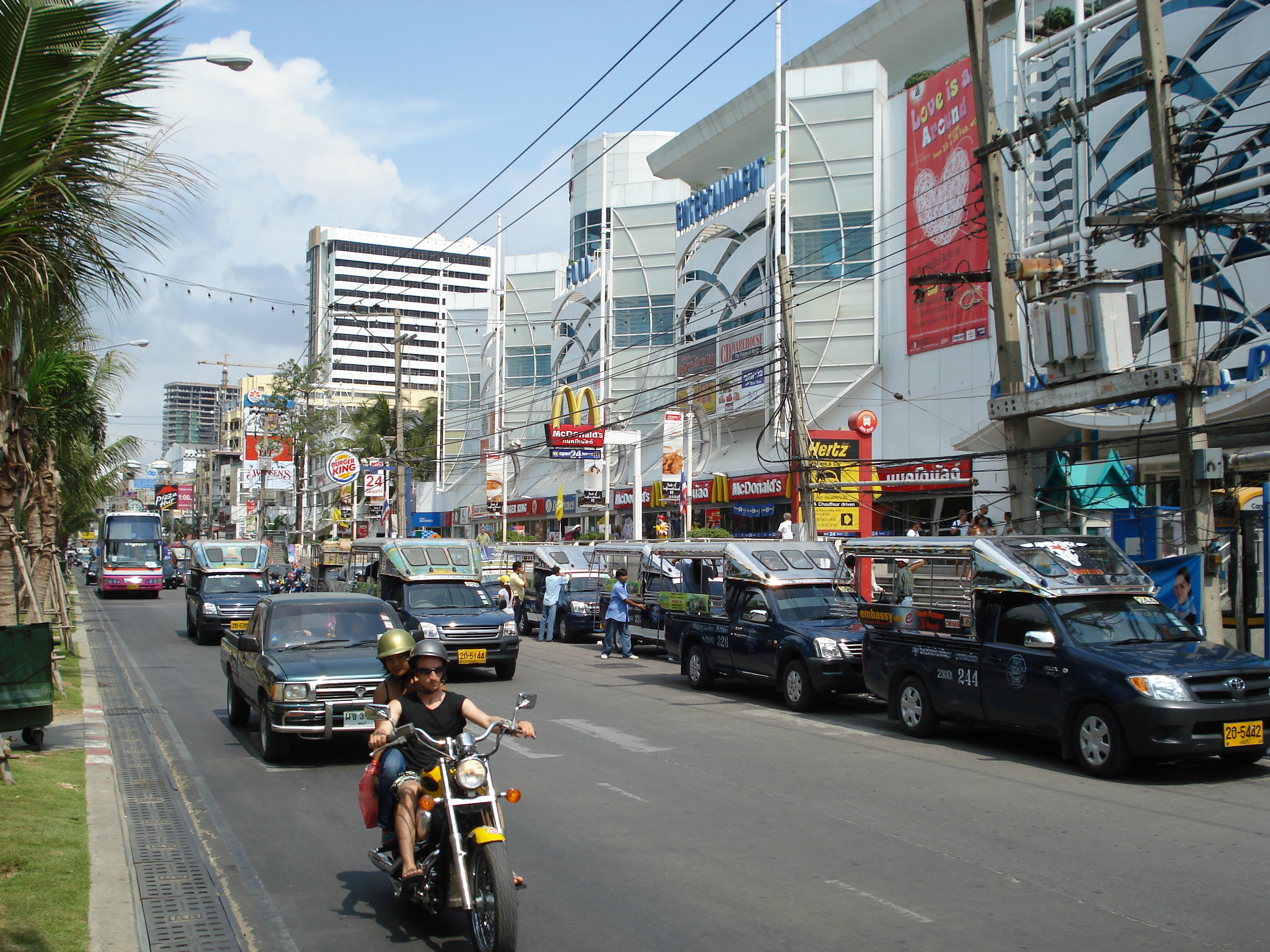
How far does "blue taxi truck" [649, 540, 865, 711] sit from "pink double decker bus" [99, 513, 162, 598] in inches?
1294

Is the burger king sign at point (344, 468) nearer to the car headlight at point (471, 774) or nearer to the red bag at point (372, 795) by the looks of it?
the red bag at point (372, 795)

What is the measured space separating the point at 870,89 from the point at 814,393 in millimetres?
10159

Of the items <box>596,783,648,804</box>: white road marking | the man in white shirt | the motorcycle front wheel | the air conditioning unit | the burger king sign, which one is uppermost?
the burger king sign

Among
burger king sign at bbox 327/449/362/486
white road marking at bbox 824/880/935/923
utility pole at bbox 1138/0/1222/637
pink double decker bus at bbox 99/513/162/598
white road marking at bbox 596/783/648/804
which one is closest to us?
white road marking at bbox 824/880/935/923

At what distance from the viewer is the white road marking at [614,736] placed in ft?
37.9

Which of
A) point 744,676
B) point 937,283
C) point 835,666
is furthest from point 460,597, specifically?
point 937,283

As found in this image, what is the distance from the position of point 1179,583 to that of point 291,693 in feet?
34.8

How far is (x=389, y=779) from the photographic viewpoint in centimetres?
606

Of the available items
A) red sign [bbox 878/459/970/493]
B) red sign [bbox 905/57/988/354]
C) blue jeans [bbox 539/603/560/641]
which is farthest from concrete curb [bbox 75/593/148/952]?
red sign [bbox 905/57/988/354]

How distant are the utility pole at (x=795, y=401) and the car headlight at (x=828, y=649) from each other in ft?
21.8

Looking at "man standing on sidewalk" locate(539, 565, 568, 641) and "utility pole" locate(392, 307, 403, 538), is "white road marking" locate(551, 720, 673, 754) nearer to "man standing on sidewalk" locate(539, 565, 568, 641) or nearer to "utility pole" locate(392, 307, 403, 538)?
"man standing on sidewalk" locate(539, 565, 568, 641)

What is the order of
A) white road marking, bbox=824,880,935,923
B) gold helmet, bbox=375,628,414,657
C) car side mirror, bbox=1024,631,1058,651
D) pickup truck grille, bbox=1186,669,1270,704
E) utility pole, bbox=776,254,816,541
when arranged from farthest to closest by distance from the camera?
utility pole, bbox=776,254,816,541
car side mirror, bbox=1024,631,1058,651
pickup truck grille, bbox=1186,669,1270,704
gold helmet, bbox=375,628,414,657
white road marking, bbox=824,880,935,923

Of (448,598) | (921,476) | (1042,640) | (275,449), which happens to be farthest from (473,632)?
(275,449)

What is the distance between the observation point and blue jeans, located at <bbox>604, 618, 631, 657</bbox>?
22062 millimetres
